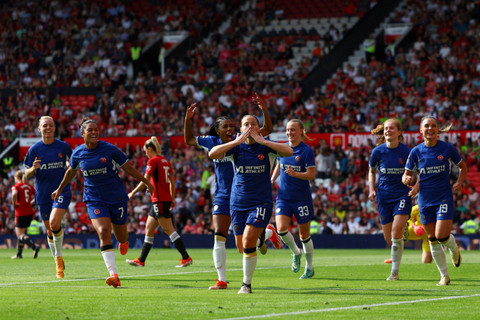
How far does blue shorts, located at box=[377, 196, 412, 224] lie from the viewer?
15586mm

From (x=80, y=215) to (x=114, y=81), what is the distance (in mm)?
10295

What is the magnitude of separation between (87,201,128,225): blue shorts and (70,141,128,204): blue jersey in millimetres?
65

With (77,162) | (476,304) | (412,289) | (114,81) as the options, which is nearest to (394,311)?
(476,304)

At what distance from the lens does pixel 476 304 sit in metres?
10.9

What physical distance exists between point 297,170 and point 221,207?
2.04 m

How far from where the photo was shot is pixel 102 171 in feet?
46.6

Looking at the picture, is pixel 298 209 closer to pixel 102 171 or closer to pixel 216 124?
pixel 216 124

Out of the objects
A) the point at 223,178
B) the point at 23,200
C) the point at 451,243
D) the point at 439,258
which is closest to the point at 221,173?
the point at 223,178

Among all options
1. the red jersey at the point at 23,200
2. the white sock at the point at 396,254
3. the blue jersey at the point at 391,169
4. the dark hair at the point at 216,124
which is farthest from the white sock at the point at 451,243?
the red jersey at the point at 23,200

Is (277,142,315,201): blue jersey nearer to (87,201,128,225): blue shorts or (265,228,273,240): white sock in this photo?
(265,228,273,240): white sock

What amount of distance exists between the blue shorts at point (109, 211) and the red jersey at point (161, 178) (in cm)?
464

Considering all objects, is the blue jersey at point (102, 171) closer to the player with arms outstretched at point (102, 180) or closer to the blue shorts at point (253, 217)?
the player with arms outstretched at point (102, 180)

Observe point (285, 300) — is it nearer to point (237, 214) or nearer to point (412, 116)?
point (237, 214)

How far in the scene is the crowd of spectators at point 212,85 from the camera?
113 feet
